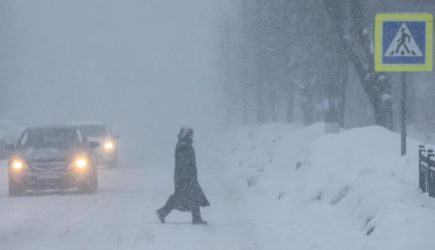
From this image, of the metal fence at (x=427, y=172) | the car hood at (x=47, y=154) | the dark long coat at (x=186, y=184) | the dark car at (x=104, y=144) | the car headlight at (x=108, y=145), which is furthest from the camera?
the car headlight at (x=108, y=145)

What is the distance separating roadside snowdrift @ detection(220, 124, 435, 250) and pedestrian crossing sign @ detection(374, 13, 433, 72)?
66.4 inches

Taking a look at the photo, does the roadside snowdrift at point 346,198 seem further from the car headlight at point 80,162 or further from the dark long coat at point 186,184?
the car headlight at point 80,162

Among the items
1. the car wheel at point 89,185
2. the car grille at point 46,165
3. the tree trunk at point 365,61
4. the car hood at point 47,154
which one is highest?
the tree trunk at point 365,61

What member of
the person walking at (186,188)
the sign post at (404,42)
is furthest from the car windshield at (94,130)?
the sign post at (404,42)

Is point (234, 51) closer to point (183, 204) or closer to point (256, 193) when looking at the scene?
point (256, 193)

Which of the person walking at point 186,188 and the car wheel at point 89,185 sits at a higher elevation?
the person walking at point 186,188

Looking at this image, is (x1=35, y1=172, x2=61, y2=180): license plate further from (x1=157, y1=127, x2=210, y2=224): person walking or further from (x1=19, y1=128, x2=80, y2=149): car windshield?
(x1=157, y1=127, x2=210, y2=224): person walking

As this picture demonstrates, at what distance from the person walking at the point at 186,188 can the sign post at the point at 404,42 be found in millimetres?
4158

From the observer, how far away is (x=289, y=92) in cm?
4984

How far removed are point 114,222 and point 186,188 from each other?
4.62ft

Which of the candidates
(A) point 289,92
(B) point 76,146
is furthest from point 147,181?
(A) point 289,92

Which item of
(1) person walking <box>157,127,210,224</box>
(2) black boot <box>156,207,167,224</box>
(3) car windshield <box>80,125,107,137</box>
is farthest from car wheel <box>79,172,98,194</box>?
(3) car windshield <box>80,125,107,137</box>

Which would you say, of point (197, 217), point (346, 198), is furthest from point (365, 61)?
point (346, 198)

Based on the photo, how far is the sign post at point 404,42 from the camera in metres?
14.4
